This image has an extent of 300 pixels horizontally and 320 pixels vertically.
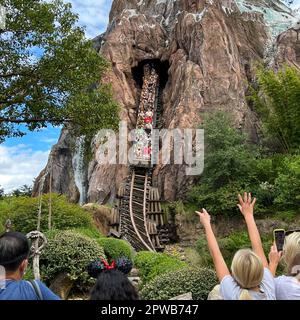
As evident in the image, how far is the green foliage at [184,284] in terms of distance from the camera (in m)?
5.37

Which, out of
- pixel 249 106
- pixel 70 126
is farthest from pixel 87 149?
pixel 249 106

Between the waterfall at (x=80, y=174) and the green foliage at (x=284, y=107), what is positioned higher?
the green foliage at (x=284, y=107)

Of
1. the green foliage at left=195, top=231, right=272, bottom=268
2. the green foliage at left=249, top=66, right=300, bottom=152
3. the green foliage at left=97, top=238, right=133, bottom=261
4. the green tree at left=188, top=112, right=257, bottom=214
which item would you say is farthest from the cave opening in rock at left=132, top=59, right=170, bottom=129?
the green foliage at left=97, top=238, right=133, bottom=261

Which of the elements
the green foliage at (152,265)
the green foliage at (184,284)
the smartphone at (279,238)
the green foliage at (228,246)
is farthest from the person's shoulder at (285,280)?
the green foliage at (228,246)

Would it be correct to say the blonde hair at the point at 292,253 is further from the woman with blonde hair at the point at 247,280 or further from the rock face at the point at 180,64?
the rock face at the point at 180,64

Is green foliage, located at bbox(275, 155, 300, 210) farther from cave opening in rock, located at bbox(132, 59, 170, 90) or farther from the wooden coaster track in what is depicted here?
cave opening in rock, located at bbox(132, 59, 170, 90)

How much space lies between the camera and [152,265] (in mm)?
9172

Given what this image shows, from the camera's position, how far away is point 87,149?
35.2 feet

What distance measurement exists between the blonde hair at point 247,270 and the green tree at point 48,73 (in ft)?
25.6

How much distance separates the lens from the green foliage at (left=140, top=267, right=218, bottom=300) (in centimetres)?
537

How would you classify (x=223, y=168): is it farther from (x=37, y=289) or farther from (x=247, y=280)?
(x=37, y=289)

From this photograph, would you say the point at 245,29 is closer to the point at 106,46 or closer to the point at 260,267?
the point at 106,46

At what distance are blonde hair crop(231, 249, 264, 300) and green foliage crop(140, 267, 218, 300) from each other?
3.23 meters
